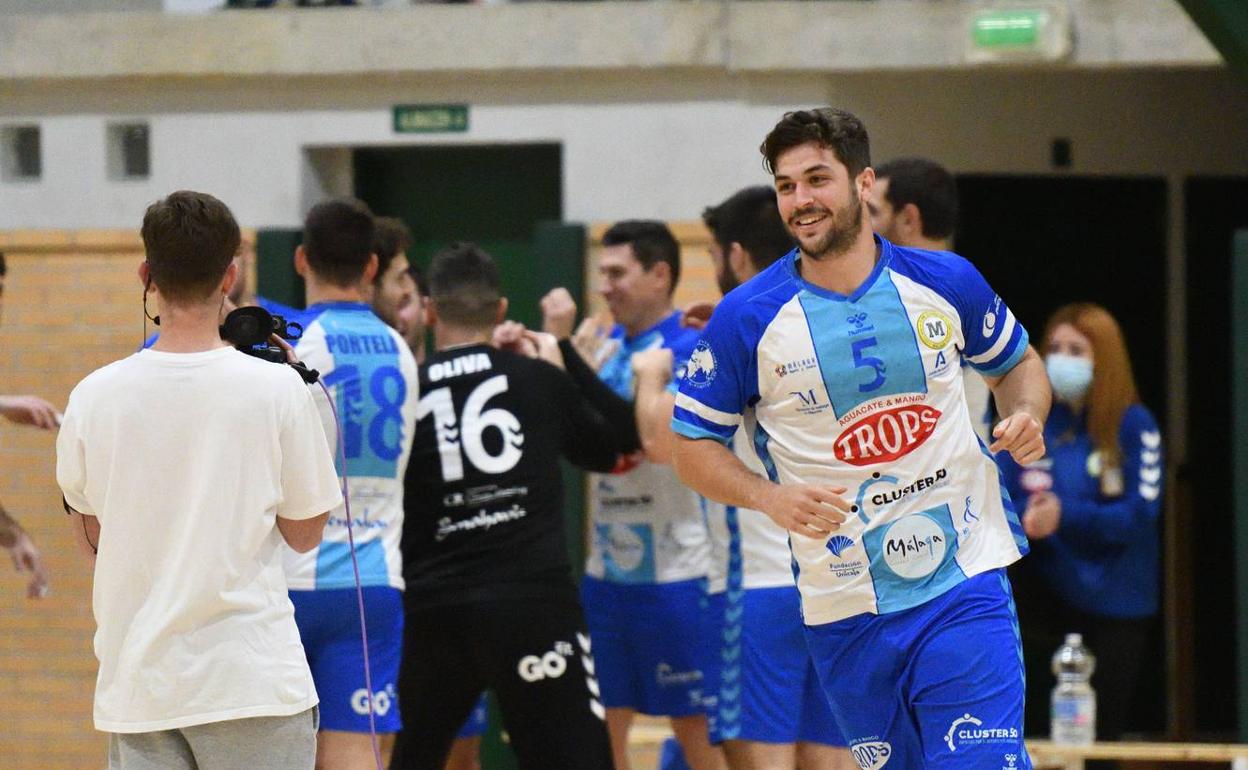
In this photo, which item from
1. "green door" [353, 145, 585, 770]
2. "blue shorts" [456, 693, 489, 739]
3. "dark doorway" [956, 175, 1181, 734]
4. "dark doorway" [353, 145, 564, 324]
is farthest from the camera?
"dark doorway" [956, 175, 1181, 734]

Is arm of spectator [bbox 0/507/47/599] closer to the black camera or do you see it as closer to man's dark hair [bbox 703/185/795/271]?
the black camera

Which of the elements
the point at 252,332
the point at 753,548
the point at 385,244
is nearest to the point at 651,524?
the point at 753,548

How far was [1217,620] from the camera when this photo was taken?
10648 millimetres

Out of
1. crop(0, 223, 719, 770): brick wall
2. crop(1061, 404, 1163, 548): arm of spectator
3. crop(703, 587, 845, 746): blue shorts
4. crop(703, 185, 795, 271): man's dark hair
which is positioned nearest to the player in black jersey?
crop(703, 587, 845, 746): blue shorts

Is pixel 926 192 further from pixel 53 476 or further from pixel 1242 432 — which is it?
pixel 53 476

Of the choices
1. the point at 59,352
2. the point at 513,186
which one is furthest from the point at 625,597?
the point at 59,352

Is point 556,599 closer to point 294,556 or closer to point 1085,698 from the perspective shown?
point 294,556

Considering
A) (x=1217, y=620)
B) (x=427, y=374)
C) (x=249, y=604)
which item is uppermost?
(x=427, y=374)

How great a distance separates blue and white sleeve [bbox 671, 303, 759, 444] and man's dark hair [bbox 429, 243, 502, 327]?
1657 mm

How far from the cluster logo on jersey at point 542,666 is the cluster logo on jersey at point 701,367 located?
155cm

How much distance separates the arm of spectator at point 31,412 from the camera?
5.66 m

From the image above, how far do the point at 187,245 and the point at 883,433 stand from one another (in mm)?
1697

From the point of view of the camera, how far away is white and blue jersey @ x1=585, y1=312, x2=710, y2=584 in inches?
276

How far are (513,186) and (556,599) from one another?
3888 millimetres
